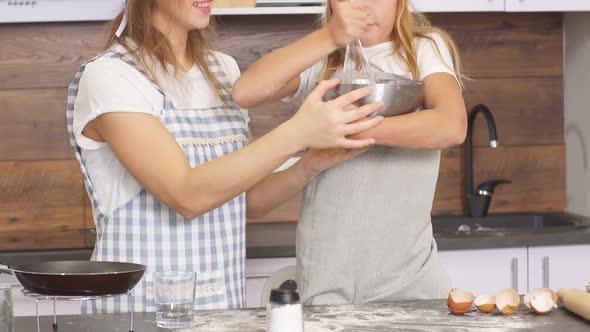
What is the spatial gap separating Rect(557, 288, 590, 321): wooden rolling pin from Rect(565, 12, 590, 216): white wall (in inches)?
62.4

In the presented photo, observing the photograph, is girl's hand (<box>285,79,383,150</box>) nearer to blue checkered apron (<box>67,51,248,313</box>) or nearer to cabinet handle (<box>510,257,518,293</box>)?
blue checkered apron (<box>67,51,248,313</box>)

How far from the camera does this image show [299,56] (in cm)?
167

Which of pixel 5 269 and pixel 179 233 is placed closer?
pixel 5 269

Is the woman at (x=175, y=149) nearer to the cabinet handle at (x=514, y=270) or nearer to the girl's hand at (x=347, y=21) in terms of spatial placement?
the girl's hand at (x=347, y=21)

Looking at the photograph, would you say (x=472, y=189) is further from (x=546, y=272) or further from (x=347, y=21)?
(x=347, y=21)

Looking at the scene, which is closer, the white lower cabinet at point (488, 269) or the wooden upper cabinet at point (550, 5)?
the white lower cabinet at point (488, 269)

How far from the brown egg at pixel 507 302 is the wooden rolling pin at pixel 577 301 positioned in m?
0.08

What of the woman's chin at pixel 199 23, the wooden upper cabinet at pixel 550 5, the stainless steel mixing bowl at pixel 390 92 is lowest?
the stainless steel mixing bowl at pixel 390 92

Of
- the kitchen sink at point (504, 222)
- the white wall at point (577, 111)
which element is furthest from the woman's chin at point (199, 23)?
the white wall at point (577, 111)

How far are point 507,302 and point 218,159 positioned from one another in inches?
21.5

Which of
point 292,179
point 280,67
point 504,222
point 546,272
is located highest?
point 280,67

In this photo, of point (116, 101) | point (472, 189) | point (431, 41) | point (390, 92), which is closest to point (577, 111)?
point (472, 189)

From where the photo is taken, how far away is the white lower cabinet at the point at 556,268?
Result: 8.78ft

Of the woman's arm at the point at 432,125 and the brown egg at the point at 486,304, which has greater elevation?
the woman's arm at the point at 432,125
